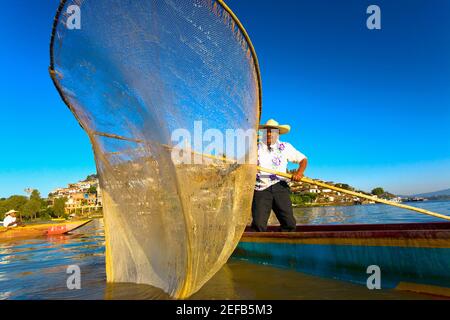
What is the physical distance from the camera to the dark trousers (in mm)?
6328

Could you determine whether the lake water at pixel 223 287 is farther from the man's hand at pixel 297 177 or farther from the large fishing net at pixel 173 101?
the man's hand at pixel 297 177

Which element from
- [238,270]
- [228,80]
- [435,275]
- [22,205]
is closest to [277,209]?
[238,270]

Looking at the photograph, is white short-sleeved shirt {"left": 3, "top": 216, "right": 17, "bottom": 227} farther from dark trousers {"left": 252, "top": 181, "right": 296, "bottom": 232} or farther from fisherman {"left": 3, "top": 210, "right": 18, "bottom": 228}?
dark trousers {"left": 252, "top": 181, "right": 296, "bottom": 232}

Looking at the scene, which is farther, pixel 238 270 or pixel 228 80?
pixel 238 270

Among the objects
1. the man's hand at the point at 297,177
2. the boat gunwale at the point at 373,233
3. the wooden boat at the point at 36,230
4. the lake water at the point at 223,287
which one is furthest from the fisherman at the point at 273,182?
the wooden boat at the point at 36,230

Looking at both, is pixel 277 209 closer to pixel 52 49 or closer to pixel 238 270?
pixel 238 270

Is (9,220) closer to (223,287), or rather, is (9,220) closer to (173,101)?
(223,287)

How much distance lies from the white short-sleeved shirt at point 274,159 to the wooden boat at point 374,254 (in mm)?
1019

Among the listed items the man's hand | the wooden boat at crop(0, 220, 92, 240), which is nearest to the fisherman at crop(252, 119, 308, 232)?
the man's hand

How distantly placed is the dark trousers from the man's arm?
433 mm

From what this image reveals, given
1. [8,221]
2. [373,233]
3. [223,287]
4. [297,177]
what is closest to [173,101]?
[223,287]

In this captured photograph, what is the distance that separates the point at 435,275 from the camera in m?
3.66
